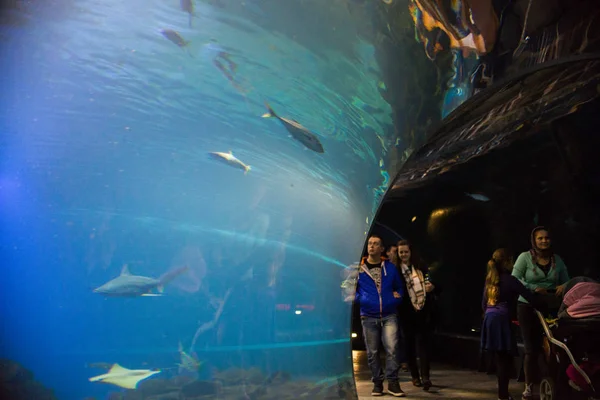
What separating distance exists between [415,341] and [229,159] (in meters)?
2.23

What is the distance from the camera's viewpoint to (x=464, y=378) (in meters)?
4.07

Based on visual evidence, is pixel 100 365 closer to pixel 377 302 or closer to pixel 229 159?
pixel 229 159

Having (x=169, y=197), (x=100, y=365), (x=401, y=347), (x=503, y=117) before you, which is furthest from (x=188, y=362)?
(x=503, y=117)

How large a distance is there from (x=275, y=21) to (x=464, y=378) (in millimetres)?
3295

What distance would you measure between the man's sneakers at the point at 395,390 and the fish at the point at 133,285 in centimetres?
195

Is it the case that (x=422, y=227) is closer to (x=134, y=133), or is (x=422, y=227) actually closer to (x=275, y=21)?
(x=275, y=21)

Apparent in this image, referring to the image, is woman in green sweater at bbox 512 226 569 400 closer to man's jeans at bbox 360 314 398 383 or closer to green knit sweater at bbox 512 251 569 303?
green knit sweater at bbox 512 251 569 303

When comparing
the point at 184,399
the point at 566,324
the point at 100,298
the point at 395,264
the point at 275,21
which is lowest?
the point at 184,399

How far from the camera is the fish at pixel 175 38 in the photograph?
3463 mm

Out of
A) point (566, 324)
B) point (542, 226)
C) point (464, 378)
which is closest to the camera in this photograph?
point (566, 324)

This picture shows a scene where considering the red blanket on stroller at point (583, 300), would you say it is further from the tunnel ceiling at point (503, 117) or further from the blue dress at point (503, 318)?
the tunnel ceiling at point (503, 117)

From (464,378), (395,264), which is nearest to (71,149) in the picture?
(395,264)

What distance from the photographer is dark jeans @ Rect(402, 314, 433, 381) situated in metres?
4.09

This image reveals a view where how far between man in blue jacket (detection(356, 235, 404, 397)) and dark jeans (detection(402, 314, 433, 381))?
0.58 ft
